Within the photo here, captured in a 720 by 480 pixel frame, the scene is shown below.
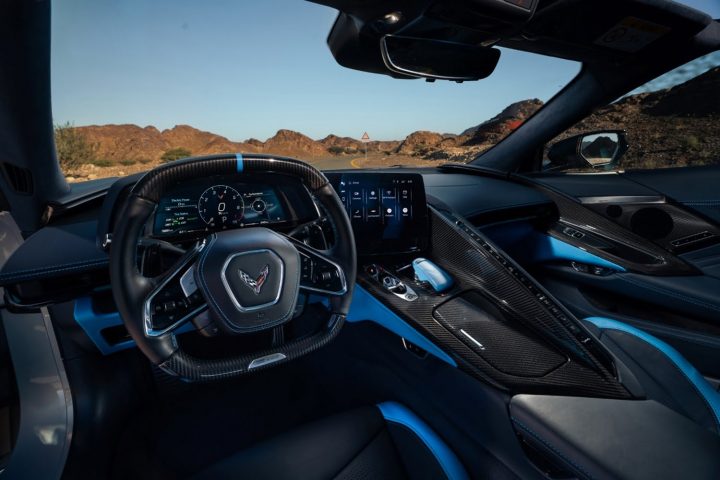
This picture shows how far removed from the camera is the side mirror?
10.9 feet

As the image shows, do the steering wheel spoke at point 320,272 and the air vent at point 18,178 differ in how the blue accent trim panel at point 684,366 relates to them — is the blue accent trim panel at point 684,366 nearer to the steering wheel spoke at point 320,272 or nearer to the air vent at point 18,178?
the steering wheel spoke at point 320,272

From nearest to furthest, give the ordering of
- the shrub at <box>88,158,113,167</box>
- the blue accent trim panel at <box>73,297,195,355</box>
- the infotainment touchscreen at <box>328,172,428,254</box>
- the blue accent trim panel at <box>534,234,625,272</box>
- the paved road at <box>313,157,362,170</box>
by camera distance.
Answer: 1. the blue accent trim panel at <box>73,297,195,355</box>
2. the infotainment touchscreen at <box>328,172,428,254</box>
3. the paved road at <box>313,157,362,170</box>
4. the shrub at <box>88,158,113,167</box>
5. the blue accent trim panel at <box>534,234,625,272</box>

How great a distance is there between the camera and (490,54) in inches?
89.7

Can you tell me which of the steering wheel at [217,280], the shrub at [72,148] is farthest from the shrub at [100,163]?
the steering wheel at [217,280]

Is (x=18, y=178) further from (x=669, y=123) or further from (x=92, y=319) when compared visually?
(x=669, y=123)

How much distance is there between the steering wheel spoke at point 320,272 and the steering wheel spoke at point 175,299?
0.34m

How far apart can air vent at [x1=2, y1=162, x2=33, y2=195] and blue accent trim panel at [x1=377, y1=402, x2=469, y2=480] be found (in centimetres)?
187

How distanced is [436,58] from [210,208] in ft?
4.91

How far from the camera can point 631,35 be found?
280 cm

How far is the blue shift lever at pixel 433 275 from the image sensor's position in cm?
176

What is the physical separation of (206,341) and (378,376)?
3.16 ft

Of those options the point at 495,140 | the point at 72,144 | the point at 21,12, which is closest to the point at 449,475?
the point at 21,12

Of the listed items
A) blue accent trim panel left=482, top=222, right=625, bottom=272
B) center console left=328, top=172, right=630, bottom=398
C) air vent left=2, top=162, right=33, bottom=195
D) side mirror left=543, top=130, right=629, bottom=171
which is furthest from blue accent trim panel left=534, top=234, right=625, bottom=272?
air vent left=2, top=162, right=33, bottom=195

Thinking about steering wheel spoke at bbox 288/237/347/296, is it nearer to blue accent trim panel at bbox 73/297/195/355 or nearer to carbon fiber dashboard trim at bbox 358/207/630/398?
carbon fiber dashboard trim at bbox 358/207/630/398
